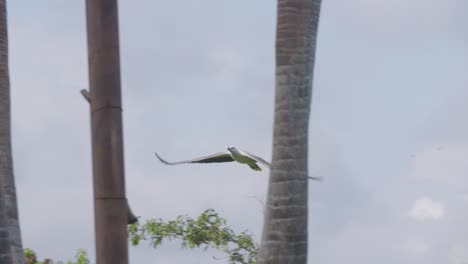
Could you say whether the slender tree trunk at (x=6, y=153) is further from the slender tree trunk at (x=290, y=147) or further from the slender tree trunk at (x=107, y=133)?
the slender tree trunk at (x=290, y=147)

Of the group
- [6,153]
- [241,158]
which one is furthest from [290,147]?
[6,153]

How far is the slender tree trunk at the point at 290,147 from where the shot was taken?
37.6 ft

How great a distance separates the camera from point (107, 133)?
10859mm

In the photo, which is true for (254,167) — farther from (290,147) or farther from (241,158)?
(290,147)

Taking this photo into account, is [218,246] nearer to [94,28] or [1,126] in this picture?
[1,126]

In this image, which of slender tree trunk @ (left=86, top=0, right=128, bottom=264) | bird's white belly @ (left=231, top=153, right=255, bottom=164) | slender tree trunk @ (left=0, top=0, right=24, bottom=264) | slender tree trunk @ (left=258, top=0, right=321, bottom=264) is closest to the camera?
slender tree trunk @ (left=86, top=0, right=128, bottom=264)

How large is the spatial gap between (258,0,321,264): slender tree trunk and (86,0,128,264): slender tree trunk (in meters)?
1.71

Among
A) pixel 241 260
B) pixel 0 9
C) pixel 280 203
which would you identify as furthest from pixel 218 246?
pixel 280 203

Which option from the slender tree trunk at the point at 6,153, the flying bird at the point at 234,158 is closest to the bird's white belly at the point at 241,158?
the flying bird at the point at 234,158

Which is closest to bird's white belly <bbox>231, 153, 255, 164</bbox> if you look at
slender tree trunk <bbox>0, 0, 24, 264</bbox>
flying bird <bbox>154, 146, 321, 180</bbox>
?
flying bird <bbox>154, 146, 321, 180</bbox>

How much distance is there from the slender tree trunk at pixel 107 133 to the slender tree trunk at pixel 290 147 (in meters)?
1.71

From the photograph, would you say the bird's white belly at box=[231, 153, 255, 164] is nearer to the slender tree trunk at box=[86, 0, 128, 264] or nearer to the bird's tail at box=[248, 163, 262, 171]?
the bird's tail at box=[248, 163, 262, 171]

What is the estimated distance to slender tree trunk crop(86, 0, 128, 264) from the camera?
10.8 m

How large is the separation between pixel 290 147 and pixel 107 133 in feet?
6.84
